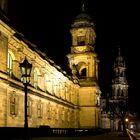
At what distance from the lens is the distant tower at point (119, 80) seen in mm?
145675

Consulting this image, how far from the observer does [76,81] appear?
7856cm

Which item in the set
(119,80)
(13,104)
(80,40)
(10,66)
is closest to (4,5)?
(10,66)

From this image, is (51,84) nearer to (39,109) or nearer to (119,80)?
(39,109)

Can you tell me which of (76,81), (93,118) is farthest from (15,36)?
(93,118)

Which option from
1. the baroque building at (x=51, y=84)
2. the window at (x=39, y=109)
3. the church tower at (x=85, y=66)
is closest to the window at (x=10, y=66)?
the baroque building at (x=51, y=84)

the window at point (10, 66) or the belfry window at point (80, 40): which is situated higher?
the belfry window at point (80, 40)

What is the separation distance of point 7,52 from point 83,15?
4808 cm

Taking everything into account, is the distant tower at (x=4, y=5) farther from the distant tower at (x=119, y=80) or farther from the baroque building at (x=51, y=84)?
the distant tower at (x=119, y=80)

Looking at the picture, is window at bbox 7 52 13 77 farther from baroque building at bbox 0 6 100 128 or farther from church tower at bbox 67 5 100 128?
church tower at bbox 67 5 100 128

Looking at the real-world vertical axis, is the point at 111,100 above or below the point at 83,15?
below

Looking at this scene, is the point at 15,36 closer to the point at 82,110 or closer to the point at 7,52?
the point at 7,52

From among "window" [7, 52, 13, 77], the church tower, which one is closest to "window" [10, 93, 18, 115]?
"window" [7, 52, 13, 77]

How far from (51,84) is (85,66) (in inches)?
1025

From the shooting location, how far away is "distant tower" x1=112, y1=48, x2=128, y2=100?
146m
